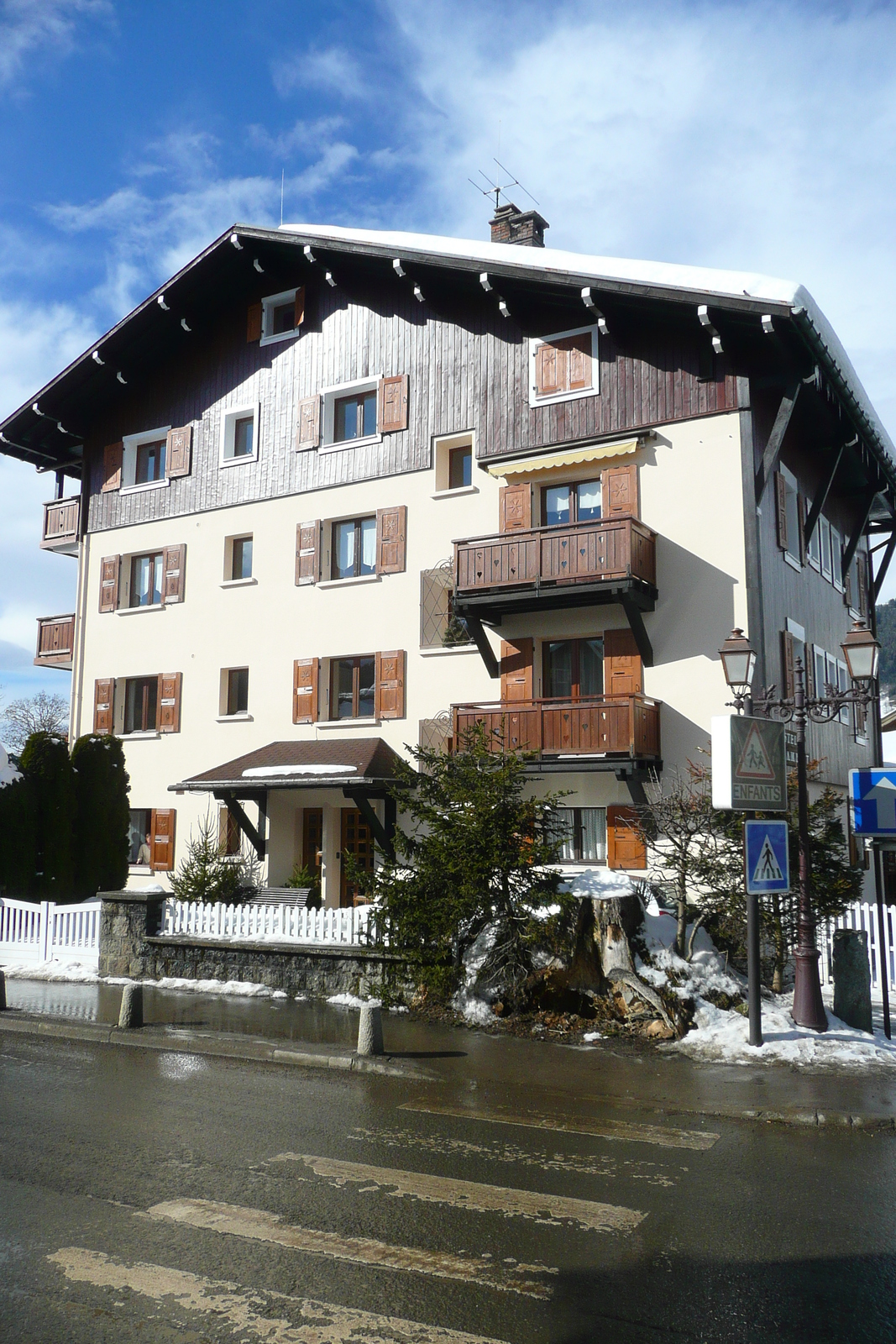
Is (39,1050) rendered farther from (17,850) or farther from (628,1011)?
(17,850)

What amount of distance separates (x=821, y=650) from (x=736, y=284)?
25.8 ft

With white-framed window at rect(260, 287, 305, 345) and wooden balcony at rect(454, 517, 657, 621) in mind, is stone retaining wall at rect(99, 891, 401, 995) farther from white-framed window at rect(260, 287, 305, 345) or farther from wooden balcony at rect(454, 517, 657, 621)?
white-framed window at rect(260, 287, 305, 345)

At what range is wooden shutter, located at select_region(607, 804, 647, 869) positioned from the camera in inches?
692

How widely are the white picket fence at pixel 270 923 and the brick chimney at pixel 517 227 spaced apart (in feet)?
55.1

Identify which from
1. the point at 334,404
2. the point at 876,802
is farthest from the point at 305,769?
the point at 876,802

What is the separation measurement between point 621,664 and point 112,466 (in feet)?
48.0

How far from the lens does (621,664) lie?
18375 millimetres

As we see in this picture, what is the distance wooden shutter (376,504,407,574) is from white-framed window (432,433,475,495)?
3.20ft

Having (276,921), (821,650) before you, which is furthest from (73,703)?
(821,650)

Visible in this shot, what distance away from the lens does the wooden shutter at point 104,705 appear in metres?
24.7

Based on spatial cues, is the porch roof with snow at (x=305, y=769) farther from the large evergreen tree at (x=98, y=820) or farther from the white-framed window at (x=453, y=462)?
the white-framed window at (x=453, y=462)

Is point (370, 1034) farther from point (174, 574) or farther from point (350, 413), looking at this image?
point (174, 574)

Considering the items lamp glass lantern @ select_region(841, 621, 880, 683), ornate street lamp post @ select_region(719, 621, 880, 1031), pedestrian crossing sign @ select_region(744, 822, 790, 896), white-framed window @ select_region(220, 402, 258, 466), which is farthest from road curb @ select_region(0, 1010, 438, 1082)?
white-framed window @ select_region(220, 402, 258, 466)

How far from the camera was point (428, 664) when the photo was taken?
2062cm
